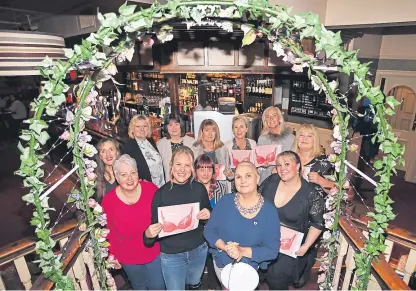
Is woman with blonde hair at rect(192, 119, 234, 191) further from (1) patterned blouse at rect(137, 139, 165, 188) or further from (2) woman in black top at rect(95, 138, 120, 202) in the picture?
(2) woman in black top at rect(95, 138, 120, 202)

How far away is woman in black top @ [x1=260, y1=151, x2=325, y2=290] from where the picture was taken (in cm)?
200

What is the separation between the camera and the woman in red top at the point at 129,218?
6.54ft

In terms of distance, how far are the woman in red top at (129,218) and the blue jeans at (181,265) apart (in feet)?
0.42

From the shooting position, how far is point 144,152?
9.53 feet

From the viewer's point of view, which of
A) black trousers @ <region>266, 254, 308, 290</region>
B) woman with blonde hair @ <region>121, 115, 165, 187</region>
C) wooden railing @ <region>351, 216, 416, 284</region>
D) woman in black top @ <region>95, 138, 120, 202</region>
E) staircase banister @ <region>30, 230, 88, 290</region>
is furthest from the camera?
woman with blonde hair @ <region>121, 115, 165, 187</region>

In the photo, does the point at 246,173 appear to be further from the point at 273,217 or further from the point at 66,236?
the point at 66,236

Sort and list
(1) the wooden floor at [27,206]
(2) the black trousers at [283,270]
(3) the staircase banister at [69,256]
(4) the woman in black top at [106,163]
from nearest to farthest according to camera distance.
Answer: (3) the staircase banister at [69,256]
(2) the black trousers at [283,270]
(4) the woman in black top at [106,163]
(1) the wooden floor at [27,206]

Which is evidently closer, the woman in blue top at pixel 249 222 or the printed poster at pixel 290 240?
the woman in blue top at pixel 249 222

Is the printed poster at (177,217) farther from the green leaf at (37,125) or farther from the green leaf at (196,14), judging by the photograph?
the green leaf at (196,14)

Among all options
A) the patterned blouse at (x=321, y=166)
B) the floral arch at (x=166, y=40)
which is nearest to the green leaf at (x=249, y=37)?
the floral arch at (x=166, y=40)

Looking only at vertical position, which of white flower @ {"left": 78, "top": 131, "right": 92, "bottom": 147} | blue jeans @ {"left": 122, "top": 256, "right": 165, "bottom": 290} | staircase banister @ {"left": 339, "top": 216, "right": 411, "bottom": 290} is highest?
white flower @ {"left": 78, "top": 131, "right": 92, "bottom": 147}

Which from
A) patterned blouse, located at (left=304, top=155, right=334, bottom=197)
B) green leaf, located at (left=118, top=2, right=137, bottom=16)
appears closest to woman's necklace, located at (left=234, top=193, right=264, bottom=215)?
patterned blouse, located at (left=304, top=155, right=334, bottom=197)

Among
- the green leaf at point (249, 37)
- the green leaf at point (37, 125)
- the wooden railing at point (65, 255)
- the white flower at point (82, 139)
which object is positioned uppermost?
the green leaf at point (249, 37)

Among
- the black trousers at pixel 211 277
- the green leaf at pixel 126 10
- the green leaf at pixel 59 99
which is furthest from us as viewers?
the black trousers at pixel 211 277
